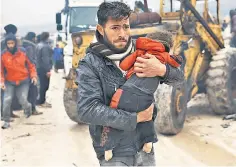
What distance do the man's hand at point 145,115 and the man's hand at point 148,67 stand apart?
203 millimetres

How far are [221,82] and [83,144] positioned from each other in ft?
8.45

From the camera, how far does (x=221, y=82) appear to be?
656 cm

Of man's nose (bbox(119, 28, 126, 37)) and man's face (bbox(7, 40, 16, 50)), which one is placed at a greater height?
man's nose (bbox(119, 28, 126, 37))

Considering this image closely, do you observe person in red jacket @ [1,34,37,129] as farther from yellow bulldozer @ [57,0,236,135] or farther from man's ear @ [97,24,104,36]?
man's ear @ [97,24,104,36]

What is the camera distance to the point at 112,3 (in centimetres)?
224

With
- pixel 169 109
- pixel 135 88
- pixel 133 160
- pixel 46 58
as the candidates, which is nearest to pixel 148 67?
pixel 135 88

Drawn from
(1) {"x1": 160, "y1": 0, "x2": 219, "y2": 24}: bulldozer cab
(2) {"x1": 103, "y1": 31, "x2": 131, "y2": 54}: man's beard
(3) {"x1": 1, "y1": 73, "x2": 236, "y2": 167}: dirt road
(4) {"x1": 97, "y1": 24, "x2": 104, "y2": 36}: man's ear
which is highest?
(1) {"x1": 160, "y1": 0, "x2": 219, "y2": 24}: bulldozer cab

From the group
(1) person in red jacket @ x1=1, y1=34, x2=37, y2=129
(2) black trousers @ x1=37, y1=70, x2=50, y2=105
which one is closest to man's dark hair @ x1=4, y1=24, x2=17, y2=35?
(1) person in red jacket @ x1=1, y1=34, x2=37, y2=129

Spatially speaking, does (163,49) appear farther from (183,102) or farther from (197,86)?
(197,86)

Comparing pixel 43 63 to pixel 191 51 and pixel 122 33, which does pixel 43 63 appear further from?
pixel 122 33

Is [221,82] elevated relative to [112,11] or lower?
lower

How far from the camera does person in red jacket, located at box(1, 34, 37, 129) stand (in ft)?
23.2

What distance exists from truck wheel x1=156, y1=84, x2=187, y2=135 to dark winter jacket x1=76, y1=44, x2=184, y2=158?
3387 mm

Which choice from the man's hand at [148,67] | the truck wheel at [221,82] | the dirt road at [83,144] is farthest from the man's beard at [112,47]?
the truck wheel at [221,82]
